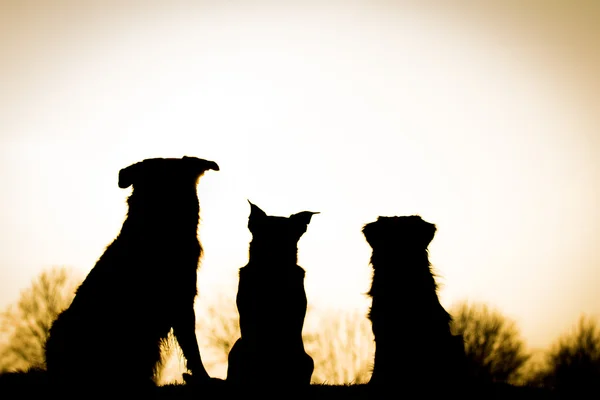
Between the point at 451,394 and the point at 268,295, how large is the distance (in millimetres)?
2856

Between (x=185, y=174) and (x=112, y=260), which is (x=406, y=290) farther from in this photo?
(x=112, y=260)

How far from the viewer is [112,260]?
22.4 ft

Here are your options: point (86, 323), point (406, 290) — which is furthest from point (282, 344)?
point (86, 323)

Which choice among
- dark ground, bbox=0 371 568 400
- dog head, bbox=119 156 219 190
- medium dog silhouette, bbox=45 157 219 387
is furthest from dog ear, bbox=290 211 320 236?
dark ground, bbox=0 371 568 400

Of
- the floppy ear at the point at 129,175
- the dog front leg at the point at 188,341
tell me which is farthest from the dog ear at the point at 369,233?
the floppy ear at the point at 129,175

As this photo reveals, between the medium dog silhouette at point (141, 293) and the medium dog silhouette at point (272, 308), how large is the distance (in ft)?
2.44

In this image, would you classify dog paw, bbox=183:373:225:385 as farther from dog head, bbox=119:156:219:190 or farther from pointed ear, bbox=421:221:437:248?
pointed ear, bbox=421:221:437:248

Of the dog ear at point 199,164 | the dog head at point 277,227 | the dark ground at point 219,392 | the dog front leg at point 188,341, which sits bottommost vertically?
the dark ground at point 219,392

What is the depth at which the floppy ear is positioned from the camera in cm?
750

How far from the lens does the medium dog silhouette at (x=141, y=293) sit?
6395mm

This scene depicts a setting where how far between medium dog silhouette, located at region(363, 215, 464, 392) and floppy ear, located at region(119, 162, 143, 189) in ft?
12.6

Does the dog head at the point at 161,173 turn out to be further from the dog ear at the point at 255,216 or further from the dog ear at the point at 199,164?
the dog ear at the point at 255,216

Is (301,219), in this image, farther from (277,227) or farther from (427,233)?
(427,233)

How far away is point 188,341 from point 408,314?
3.34 m
